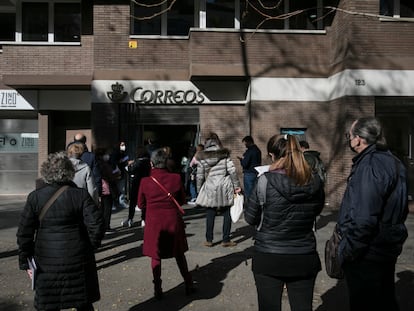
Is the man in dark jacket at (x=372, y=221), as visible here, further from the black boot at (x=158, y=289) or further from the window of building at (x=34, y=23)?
the window of building at (x=34, y=23)

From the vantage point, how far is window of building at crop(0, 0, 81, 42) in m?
14.7

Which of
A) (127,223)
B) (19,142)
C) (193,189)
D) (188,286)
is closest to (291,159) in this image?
(188,286)

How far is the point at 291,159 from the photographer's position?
11.8 ft

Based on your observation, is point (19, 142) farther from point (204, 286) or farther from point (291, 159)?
point (291, 159)

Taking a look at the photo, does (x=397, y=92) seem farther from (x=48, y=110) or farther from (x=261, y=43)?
(x=48, y=110)

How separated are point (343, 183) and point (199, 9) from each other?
20.3 ft

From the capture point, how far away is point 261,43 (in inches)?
512

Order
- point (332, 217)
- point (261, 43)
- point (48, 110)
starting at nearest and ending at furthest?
point (332, 217)
point (261, 43)
point (48, 110)

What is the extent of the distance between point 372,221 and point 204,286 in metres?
3.07

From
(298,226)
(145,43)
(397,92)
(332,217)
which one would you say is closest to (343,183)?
(332,217)

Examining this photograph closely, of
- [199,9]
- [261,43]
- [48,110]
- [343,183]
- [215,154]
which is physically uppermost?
[199,9]

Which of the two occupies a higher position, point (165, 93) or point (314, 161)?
point (165, 93)

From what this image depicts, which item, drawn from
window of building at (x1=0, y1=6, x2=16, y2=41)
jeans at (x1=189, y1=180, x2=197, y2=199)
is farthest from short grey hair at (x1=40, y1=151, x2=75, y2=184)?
window of building at (x1=0, y1=6, x2=16, y2=41)

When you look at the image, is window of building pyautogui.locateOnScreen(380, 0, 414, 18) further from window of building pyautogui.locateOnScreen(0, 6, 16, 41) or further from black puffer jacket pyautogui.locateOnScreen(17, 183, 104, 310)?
black puffer jacket pyautogui.locateOnScreen(17, 183, 104, 310)
